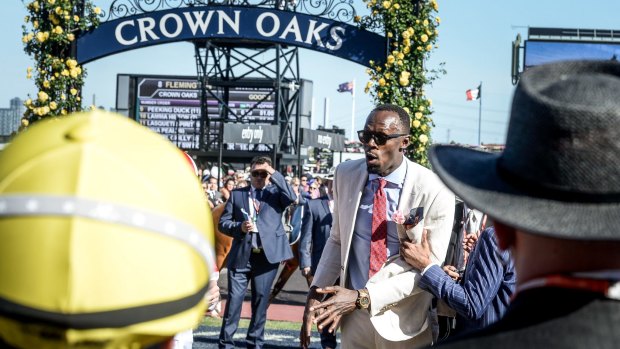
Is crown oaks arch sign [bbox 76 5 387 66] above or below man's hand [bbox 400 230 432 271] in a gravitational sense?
above

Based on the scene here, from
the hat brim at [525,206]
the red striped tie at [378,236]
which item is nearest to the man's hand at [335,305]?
the red striped tie at [378,236]

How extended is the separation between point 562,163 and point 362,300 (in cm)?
312

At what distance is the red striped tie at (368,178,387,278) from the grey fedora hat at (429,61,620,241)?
309cm

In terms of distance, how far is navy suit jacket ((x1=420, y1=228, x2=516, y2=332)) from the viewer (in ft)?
15.1

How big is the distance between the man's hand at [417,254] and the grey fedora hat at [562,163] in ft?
9.38

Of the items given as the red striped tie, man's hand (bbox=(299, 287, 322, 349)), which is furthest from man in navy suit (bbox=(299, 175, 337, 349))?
the red striped tie

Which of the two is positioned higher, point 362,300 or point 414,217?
point 414,217

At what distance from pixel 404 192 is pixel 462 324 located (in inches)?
34.7

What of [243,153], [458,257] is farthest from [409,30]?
[243,153]

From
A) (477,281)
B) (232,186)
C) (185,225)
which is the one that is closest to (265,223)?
(477,281)

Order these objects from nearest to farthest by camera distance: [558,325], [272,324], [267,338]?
[558,325] < [267,338] < [272,324]

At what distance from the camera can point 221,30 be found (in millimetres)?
12203

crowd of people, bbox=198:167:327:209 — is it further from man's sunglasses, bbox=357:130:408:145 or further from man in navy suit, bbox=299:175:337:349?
man's sunglasses, bbox=357:130:408:145

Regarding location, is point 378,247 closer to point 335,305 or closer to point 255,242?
point 335,305
